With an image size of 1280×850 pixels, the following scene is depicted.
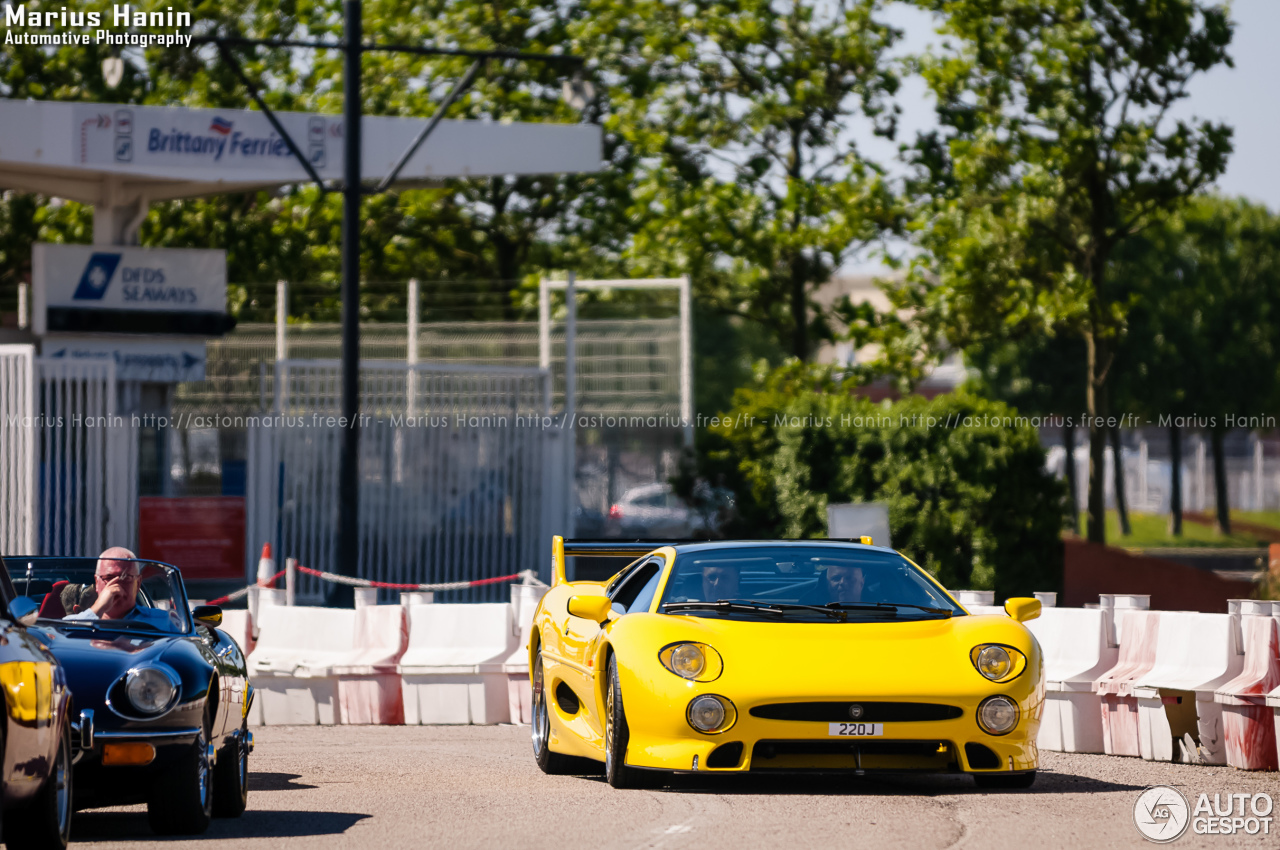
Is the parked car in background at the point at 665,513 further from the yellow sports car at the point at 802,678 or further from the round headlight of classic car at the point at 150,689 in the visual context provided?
the round headlight of classic car at the point at 150,689

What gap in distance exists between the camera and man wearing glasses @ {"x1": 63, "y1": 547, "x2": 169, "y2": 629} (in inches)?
343

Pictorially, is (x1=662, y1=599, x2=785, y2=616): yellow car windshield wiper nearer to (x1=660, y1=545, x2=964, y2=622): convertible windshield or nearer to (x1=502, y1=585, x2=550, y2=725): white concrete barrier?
(x1=660, y1=545, x2=964, y2=622): convertible windshield

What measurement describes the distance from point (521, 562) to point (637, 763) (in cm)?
1590

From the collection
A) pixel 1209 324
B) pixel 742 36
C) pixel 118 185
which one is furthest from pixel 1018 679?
pixel 1209 324

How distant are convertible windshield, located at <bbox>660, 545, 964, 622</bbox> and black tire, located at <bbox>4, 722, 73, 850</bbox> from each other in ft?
11.6

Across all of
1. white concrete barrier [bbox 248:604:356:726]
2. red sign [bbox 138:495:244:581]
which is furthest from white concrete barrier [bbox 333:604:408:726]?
red sign [bbox 138:495:244:581]

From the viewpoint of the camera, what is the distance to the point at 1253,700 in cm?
1016

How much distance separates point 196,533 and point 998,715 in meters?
15.2

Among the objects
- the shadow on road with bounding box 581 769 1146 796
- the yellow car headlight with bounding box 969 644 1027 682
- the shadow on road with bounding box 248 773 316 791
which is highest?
the yellow car headlight with bounding box 969 644 1027 682

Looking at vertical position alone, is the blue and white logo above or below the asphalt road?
above

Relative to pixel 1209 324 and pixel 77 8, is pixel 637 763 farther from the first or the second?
pixel 1209 324

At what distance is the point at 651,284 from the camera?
27.1m

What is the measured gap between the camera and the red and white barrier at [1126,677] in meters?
11.3

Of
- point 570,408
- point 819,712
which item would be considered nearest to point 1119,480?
point 570,408
